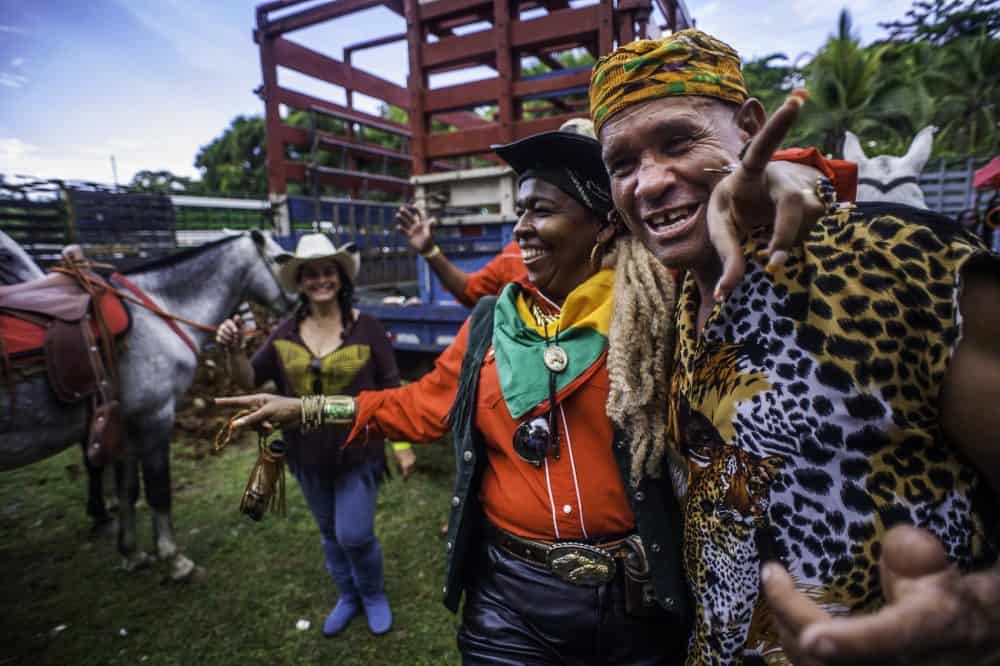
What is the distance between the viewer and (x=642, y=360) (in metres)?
1.40

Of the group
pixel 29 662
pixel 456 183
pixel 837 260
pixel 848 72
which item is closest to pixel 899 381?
pixel 837 260

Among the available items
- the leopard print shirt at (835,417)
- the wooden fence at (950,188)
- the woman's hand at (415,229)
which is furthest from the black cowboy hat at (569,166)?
the wooden fence at (950,188)

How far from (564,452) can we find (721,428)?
54cm

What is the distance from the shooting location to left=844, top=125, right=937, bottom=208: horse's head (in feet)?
11.1

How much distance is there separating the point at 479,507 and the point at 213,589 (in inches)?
109

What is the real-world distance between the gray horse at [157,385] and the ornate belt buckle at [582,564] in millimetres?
3210

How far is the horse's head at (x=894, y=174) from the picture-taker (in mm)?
3381

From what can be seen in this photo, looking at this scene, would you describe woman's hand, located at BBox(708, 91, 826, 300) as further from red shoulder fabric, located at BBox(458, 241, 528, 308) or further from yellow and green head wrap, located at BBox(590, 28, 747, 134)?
red shoulder fabric, located at BBox(458, 241, 528, 308)

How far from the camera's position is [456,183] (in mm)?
5051

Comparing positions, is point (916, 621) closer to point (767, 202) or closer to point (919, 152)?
point (767, 202)

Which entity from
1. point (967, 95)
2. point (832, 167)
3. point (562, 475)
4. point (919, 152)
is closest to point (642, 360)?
point (562, 475)

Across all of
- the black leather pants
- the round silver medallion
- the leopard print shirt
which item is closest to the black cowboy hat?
the round silver medallion

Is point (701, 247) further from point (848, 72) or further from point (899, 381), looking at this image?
point (848, 72)

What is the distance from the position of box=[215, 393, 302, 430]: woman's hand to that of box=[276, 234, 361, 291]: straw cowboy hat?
147 centimetres
